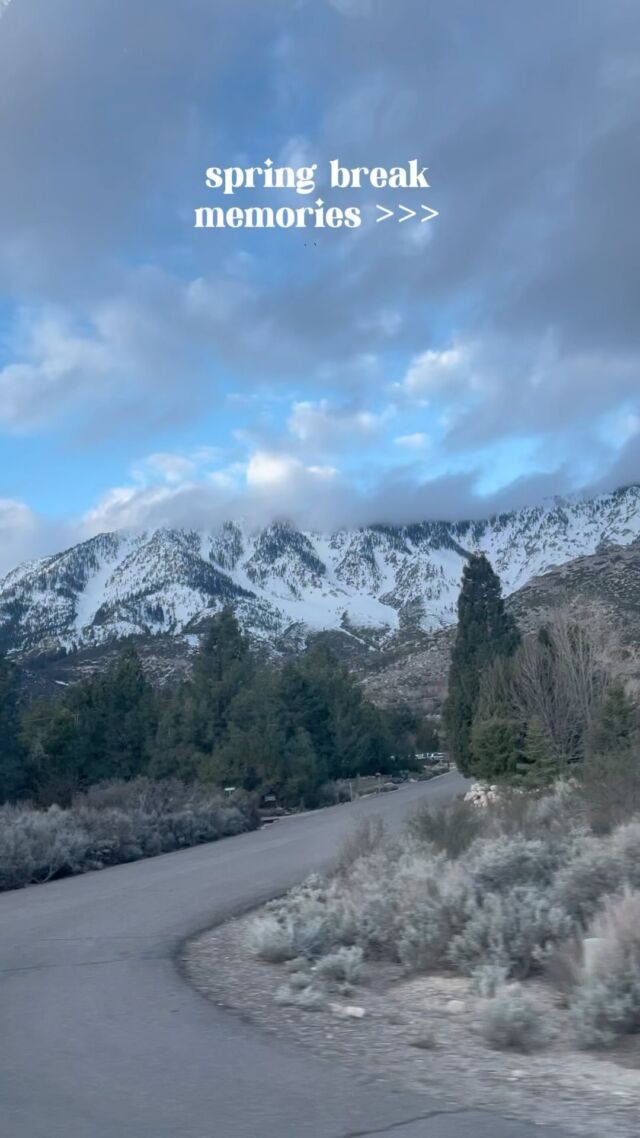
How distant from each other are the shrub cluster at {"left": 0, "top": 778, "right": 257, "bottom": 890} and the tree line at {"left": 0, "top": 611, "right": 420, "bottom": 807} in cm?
822

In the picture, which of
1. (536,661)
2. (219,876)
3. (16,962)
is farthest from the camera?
(536,661)

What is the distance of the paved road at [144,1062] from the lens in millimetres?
6289

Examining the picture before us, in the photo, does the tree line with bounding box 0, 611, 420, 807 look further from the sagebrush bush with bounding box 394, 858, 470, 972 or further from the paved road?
the sagebrush bush with bounding box 394, 858, 470, 972

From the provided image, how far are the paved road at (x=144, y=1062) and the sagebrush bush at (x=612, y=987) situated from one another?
168 cm

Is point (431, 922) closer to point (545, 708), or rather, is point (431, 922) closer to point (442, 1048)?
point (442, 1048)

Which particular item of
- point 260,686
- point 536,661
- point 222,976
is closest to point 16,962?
point 222,976

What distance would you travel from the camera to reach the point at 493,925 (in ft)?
33.4

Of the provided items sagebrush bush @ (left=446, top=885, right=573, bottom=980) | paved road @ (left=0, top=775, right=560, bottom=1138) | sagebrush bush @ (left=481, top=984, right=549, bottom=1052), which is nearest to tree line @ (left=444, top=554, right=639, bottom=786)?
paved road @ (left=0, top=775, right=560, bottom=1138)

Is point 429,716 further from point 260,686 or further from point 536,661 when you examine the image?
point 536,661

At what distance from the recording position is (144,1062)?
767 centimetres

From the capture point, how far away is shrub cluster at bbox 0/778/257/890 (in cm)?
2036

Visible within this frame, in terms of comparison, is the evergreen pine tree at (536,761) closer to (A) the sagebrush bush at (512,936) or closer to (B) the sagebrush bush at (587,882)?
(B) the sagebrush bush at (587,882)

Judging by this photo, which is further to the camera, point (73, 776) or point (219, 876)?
point (73, 776)

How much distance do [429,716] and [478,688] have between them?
2482 inches
